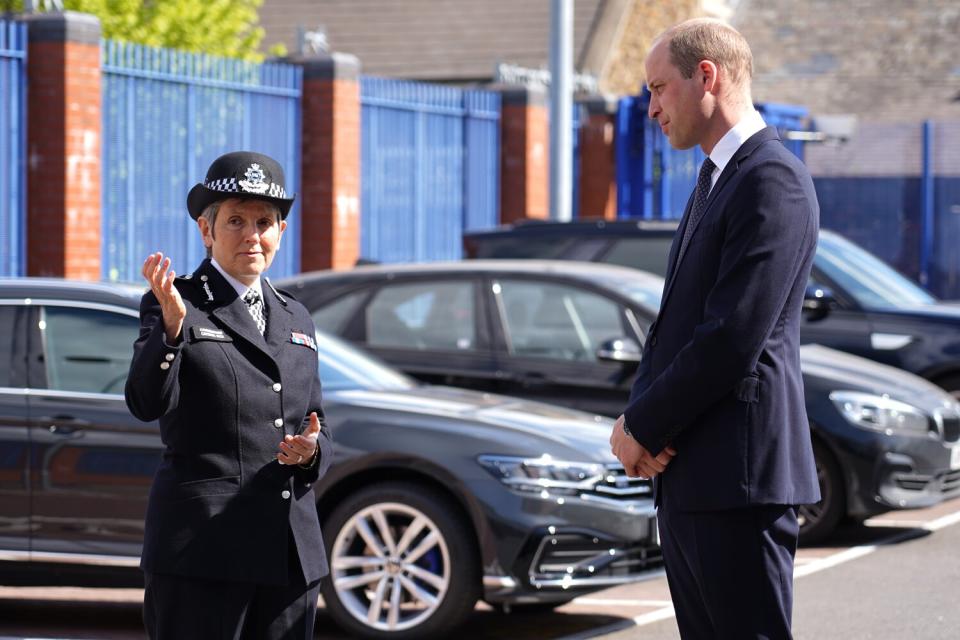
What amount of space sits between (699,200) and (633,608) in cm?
433

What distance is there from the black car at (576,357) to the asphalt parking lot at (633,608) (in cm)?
44

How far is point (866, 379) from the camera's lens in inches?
375

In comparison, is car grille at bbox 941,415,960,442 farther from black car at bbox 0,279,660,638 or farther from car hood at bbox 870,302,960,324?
black car at bbox 0,279,660,638

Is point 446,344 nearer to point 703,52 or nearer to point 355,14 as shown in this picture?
point 703,52


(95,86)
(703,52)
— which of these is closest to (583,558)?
(703,52)

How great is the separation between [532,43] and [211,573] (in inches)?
1000

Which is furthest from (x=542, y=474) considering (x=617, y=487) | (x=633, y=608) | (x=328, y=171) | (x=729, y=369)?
(x=328, y=171)

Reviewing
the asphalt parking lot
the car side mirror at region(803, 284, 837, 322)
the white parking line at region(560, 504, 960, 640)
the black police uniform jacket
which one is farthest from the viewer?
the car side mirror at region(803, 284, 837, 322)

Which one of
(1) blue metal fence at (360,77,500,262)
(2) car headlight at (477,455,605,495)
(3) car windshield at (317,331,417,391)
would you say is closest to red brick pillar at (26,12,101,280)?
(1) blue metal fence at (360,77,500,262)

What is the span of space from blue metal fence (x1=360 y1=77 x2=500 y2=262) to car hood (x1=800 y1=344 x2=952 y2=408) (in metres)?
8.86

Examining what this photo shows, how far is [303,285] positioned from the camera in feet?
32.1

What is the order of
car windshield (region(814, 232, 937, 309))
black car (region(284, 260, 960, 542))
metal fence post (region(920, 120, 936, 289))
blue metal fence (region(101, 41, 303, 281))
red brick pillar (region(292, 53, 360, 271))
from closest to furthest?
1. black car (region(284, 260, 960, 542))
2. car windshield (region(814, 232, 937, 309))
3. blue metal fence (region(101, 41, 303, 281))
4. red brick pillar (region(292, 53, 360, 271))
5. metal fence post (region(920, 120, 936, 289))

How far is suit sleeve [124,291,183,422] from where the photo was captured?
3795 mm

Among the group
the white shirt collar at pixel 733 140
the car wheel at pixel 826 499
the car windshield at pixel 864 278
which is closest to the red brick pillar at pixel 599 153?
the car windshield at pixel 864 278
